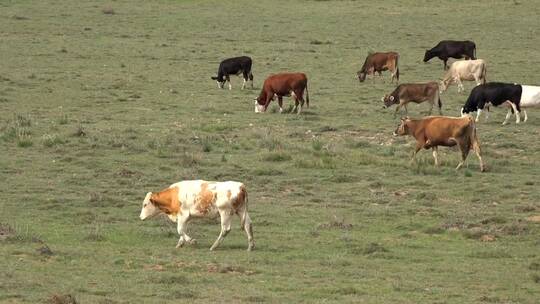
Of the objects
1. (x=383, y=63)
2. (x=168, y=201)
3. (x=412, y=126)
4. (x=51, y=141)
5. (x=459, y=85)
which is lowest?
(x=459, y=85)

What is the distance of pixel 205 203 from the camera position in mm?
14844

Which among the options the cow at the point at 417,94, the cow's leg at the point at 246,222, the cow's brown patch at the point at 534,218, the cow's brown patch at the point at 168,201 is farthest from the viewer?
the cow at the point at 417,94

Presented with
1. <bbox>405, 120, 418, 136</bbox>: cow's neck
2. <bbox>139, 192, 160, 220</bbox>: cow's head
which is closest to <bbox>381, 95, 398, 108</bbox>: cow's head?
<bbox>405, 120, 418, 136</bbox>: cow's neck

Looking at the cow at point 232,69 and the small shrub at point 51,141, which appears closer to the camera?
the small shrub at point 51,141

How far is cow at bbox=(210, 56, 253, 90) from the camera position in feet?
111

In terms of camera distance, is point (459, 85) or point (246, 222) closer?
point (246, 222)

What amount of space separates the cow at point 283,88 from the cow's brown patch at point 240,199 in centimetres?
1444

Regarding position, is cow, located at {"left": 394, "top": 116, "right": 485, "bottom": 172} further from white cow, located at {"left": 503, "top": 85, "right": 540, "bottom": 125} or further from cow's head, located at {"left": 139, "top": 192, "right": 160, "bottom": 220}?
cow's head, located at {"left": 139, "top": 192, "right": 160, "bottom": 220}

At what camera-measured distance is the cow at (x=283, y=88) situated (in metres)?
29.0

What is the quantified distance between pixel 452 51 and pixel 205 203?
26138mm

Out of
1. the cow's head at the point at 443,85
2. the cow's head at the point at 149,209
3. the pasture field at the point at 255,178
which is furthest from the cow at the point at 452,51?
the cow's head at the point at 149,209

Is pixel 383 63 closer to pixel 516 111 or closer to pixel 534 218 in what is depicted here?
pixel 516 111

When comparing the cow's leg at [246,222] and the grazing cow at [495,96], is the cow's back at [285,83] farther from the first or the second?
the cow's leg at [246,222]

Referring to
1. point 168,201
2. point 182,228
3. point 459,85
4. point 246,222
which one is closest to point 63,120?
point 168,201
